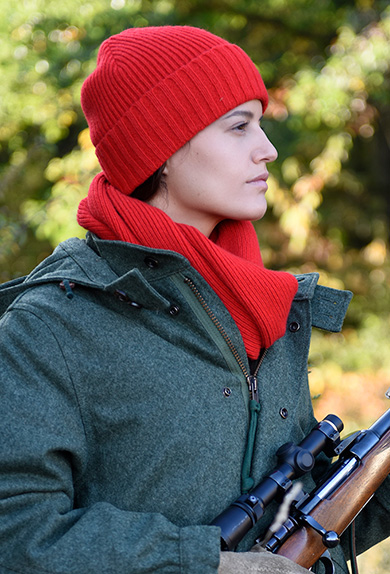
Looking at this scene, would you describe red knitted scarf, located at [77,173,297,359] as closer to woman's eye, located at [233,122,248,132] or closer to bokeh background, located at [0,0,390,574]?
woman's eye, located at [233,122,248,132]

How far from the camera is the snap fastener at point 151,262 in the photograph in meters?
1.76

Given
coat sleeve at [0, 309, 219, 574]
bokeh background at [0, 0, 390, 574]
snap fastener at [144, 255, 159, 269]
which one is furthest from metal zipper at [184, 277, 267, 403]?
bokeh background at [0, 0, 390, 574]

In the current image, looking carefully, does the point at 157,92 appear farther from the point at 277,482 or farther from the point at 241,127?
the point at 277,482

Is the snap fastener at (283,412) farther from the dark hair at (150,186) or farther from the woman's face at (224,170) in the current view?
the dark hair at (150,186)

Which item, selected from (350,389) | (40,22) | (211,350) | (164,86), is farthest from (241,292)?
(350,389)

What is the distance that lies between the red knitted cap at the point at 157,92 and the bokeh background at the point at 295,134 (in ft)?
9.25

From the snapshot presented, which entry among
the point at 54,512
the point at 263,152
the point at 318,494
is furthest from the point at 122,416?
the point at 263,152

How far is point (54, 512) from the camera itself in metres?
1.51

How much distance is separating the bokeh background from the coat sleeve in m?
3.30

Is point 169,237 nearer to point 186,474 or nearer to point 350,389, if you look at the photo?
point 186,474

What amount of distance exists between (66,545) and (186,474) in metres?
0.33

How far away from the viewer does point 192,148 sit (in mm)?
1972

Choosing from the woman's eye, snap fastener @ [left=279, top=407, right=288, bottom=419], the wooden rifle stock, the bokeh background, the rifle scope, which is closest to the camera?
the rifle scope

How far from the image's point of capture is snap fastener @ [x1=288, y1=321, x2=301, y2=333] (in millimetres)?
2059
